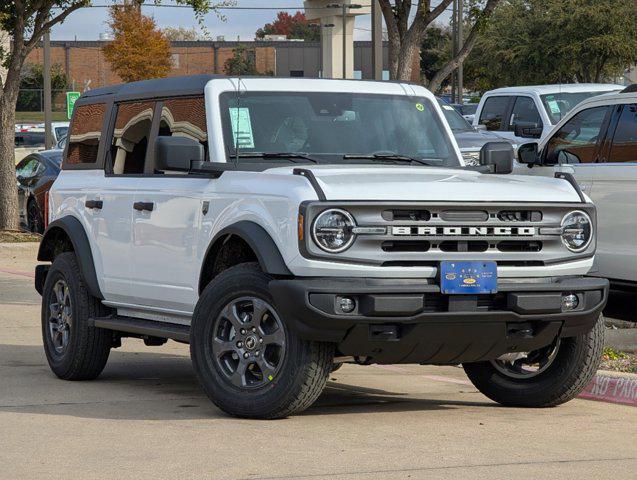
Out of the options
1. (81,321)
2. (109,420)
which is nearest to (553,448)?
(109,420)

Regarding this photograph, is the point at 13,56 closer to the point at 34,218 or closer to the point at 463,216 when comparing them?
the point at 34,218

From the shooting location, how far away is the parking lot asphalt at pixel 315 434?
671cm

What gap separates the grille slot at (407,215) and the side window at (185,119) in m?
1.66

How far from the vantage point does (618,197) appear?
466 inches

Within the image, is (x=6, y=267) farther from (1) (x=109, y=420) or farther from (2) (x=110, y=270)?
(1) (x=109, y=420)

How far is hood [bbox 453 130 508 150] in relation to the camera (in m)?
19.9

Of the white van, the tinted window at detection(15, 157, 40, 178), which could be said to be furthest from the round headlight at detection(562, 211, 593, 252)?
the tinted window at detection(15, 157, 40, 178)

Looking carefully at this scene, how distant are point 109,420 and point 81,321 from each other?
69.5 inches

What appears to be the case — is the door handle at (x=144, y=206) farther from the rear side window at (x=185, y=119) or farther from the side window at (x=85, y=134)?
the side window at (x=85, y=134)

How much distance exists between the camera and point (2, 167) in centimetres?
2405

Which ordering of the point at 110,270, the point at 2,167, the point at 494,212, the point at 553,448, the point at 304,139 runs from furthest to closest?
the point at 2,167 < the point at 110,270 < the point at 304,139 < the point at 494,212 < the point at 553,448

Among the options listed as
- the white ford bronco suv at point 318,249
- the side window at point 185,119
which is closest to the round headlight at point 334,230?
the white ford bronco suv at point 318,249

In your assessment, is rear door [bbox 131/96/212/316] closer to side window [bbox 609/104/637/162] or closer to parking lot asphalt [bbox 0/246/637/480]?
parking lot asphalt [bbox 0/246/637/480]

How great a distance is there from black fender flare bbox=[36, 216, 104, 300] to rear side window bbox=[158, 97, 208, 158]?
99cm
